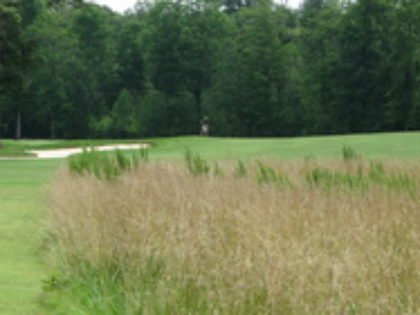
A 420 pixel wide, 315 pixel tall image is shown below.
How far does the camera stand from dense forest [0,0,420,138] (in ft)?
179

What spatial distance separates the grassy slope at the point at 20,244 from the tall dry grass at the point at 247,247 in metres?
0.40

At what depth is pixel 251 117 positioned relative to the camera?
62875 mm

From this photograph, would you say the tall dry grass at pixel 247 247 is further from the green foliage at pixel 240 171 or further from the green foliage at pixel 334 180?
the green foliage at pixel 240 171

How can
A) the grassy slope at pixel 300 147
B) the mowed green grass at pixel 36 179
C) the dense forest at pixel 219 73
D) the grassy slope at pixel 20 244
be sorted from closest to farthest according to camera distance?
the grassy slope at pixel 20 244, the mowed green grass at pixel 36 179, the grassy slope at pixel 300 147, the dense forest at pixel 219 73

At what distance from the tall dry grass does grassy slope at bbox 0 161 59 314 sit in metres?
0.40

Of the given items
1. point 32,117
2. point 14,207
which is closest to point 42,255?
point 14,207

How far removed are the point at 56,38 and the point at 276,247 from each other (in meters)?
58.3

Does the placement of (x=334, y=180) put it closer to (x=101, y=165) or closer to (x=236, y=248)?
(x=101, y=165)

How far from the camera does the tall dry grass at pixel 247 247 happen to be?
197 inches

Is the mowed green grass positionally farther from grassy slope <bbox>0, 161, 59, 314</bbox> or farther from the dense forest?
the dense forest

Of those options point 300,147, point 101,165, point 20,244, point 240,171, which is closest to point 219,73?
point 300,147

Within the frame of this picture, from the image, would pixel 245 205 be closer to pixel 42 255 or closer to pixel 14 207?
pixel 42 255

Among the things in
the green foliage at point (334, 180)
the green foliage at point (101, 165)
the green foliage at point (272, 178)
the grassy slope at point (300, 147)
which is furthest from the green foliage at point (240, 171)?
the grassy slope at point (300, 147)

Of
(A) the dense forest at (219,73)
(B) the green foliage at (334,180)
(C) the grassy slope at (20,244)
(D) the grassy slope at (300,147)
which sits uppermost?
(A) the dense forest at (219,73)
